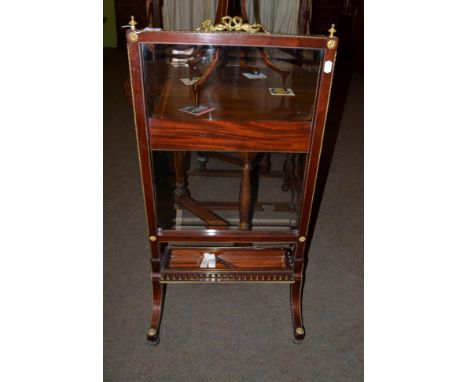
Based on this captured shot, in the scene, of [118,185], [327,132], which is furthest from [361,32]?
[118,185]

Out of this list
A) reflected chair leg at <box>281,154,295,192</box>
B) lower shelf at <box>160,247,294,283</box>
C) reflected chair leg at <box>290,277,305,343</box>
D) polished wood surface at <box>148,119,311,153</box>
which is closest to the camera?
polished wood surface at <box>148,119,311,153</box>

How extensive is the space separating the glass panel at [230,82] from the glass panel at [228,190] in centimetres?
17

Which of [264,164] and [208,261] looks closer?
[208,261]

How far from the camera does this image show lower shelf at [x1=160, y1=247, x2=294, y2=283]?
1442 millimetres

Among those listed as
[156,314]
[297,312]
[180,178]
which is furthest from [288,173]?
[156,314]

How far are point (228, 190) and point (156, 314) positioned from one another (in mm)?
703

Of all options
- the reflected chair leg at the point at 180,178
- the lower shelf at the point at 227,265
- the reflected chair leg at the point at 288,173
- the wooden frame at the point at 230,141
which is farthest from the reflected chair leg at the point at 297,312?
the reflected chair leg at the point at 180,178

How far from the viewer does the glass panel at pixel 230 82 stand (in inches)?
47.1

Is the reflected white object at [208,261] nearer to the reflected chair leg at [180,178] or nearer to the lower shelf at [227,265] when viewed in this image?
the lower shelf at [227,265]

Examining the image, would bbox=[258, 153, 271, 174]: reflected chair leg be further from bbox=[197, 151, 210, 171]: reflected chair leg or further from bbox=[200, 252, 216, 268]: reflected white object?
bbox=[200, 252, 216, 268]: reflected white object

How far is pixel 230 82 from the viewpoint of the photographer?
4.66ft

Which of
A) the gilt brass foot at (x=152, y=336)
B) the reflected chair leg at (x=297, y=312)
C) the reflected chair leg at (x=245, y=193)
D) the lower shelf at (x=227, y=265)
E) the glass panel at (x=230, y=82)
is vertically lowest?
the gilt brass foot at (x=152, y=336)

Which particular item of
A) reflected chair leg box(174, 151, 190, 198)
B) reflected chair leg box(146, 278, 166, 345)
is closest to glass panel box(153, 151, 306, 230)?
reflected chair leg box(174, 151, 190, 198)

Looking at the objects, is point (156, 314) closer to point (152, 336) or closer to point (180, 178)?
point (152, 336)
